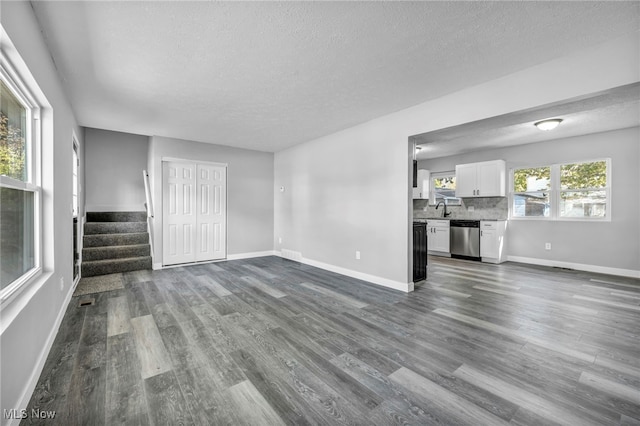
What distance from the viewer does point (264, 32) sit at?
213 cm

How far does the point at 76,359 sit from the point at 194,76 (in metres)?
2.64

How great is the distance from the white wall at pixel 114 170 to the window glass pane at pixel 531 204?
27.4 feet

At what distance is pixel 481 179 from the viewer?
6.20 meters

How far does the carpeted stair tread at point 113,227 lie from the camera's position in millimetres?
5234

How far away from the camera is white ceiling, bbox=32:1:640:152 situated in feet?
6.24

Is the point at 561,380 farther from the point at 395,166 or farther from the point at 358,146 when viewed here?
the point at 358,146

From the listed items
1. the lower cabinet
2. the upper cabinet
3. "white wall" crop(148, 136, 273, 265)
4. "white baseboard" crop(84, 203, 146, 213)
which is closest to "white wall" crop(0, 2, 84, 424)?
"white wall" crop(148, 136, 273, 265)

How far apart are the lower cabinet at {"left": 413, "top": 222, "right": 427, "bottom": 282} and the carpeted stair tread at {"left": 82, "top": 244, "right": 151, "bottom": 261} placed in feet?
15.8

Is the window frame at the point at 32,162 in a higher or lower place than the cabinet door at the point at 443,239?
higher

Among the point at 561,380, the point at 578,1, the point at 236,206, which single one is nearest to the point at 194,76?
the point at 578,1

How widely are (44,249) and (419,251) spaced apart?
431cm

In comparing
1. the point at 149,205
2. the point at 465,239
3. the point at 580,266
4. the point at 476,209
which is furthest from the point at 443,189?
the point at 149,205

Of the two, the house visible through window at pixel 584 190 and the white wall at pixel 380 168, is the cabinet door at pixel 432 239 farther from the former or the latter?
the white wall at pixel 380 168

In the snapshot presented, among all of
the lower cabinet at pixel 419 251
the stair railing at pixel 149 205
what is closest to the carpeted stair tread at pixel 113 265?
the stair railing at pixel 149 205
